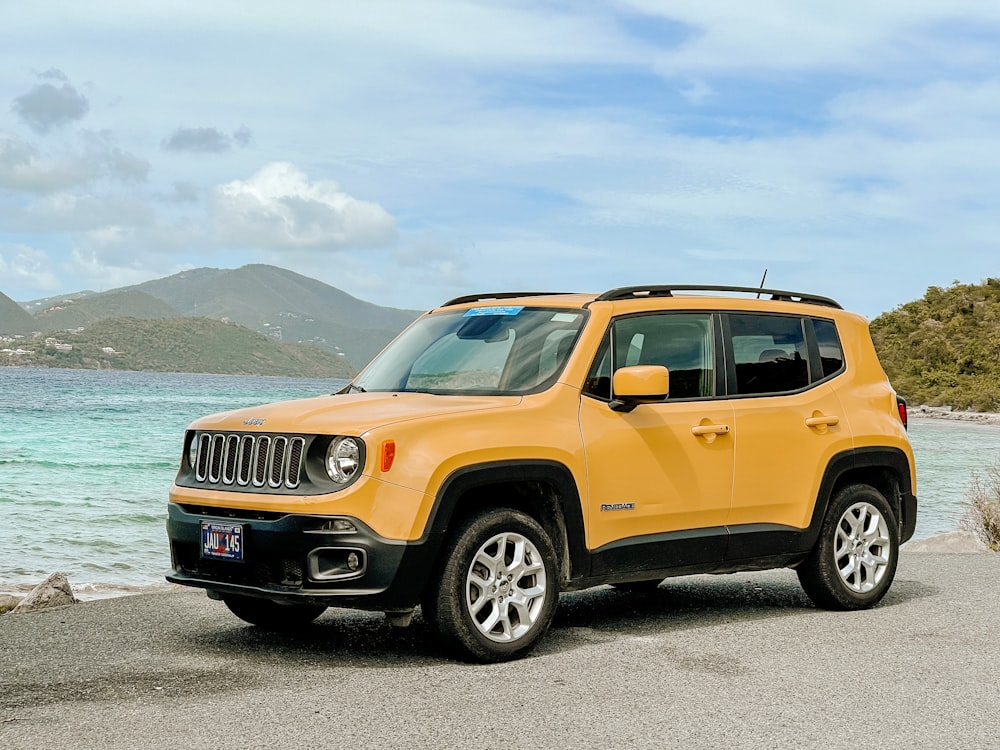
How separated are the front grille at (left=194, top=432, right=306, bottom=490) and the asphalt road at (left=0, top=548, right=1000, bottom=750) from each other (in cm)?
97

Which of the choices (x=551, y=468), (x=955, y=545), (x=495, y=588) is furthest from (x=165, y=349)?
(x=495, y=588)

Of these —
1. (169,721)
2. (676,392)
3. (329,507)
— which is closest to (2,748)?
(169,721)

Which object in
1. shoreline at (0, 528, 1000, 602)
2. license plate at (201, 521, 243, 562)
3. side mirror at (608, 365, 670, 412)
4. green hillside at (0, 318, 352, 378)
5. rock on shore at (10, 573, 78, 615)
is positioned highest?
green hillside at (0, 318, 352, 378)

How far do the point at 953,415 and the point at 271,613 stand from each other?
76348 millimetres

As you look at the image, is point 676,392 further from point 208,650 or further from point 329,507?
point 208,650

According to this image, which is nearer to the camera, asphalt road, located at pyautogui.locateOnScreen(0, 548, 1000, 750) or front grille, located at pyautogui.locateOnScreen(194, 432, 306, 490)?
asphalt road, located at pyautogui.locateOnScreen(0, 548, 1000, 750)

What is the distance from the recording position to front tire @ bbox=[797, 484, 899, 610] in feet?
28.2

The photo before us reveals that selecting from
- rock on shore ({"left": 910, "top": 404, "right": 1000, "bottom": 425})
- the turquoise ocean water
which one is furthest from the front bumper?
rock on shore ({"left": 910, "top": 404, "right": 1000, "bottom": 425})

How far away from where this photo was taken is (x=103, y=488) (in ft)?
86.3

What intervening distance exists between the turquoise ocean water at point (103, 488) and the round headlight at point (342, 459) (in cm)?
685

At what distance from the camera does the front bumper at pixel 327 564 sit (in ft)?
21.2

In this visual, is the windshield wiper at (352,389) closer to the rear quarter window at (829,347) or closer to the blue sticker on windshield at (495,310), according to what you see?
the blue sticker on windshield at (495,310)

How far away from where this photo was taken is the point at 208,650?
23.6 ft

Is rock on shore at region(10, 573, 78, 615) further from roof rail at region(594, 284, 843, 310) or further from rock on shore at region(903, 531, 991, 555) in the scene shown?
rock on shore at region(903, 531, 991, 555)
